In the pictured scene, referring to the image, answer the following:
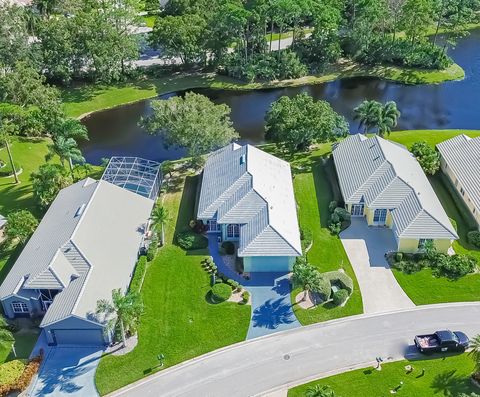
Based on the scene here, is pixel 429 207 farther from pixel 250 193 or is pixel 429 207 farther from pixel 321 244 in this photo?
pixel 250 193

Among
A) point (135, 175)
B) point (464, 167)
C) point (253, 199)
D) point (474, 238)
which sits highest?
point (253, 199)

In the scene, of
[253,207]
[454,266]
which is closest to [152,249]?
[253,207]

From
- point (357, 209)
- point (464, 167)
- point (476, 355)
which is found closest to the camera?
point (476, 355)

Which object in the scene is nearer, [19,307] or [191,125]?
[19,307]

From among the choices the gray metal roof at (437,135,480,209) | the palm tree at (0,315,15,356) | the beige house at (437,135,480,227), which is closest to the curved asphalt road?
the palm tree at (0,315,15,356)

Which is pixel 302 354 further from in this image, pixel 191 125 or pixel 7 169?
pixel 7 169

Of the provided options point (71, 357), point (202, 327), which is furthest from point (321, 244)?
point (71, 357)
